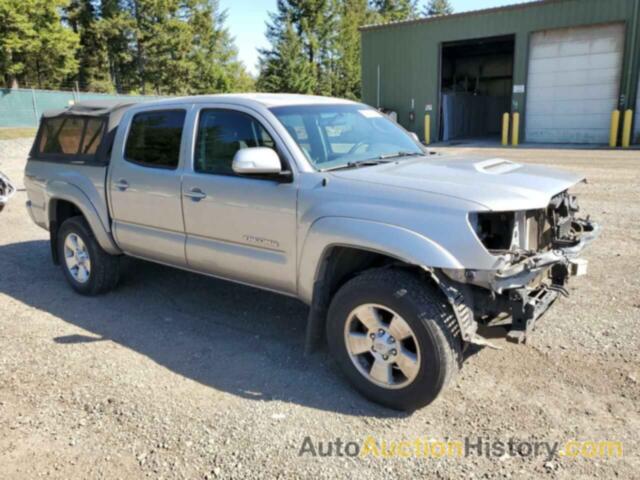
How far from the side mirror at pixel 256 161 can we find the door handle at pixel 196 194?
0.74 metres

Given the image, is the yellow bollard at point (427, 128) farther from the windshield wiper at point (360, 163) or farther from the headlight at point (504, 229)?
the headlight at point (504, 229)

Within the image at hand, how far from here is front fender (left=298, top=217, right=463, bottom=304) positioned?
301 centimetres

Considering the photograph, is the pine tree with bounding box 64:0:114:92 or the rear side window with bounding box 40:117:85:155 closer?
the rear side window with bounding box 40:117:85:155

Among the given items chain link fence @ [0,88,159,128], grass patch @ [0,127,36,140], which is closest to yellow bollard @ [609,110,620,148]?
grass patch @ [0,127,36,140]

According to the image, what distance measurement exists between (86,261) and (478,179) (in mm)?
4044

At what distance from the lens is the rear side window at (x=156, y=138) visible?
453cm

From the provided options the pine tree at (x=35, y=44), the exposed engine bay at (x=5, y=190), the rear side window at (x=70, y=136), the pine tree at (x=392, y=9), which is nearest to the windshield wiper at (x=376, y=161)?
the rear side window at (x=70, y=136)

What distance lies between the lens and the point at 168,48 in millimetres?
50281

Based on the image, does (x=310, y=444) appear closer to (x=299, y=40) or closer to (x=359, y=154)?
(x=359, y=154)

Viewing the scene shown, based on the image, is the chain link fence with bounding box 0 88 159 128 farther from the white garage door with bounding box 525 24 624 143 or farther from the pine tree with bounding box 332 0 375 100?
the pine tree with bounding box 332 0 375 100

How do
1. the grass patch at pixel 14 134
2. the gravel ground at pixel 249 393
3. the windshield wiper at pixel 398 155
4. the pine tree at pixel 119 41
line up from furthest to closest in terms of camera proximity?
the pine tree at pixel 119 41 < the grass patch at pixel 14 134 < the windshield wiper at pixel 398 155 < the gravel ground at pixel 249 393

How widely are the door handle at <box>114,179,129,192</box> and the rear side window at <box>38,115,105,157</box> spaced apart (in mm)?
572

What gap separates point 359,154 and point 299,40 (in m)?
44.9

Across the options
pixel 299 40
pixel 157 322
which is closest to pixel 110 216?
pixel 157 322
